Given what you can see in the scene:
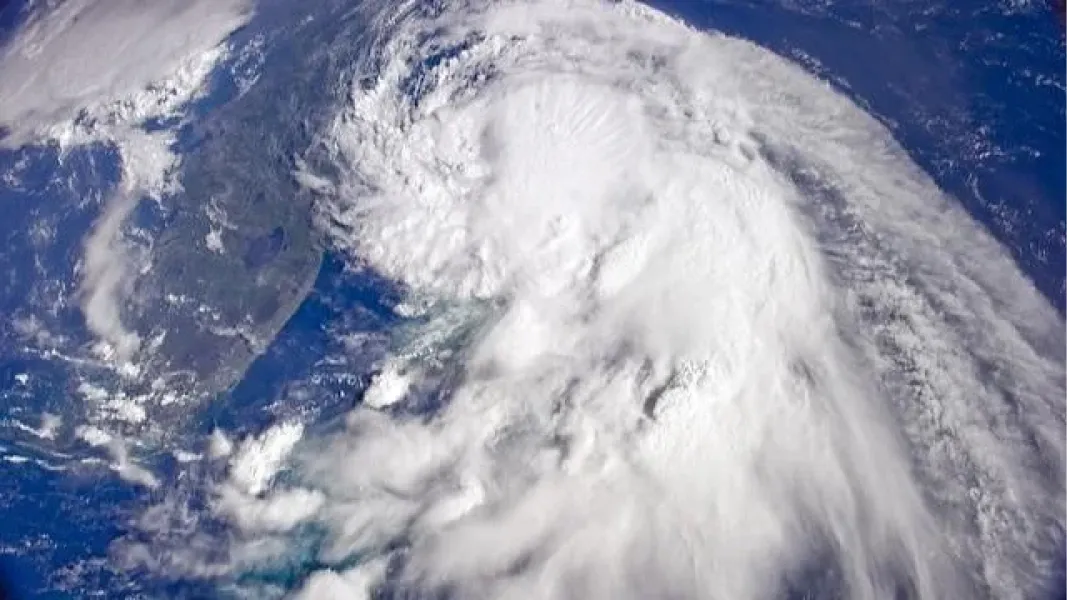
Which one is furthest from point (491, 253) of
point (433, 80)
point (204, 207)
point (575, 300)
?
point (204, 207)

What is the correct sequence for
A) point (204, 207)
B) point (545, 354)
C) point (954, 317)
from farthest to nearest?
point (204, 207), point (545, 354), point (954, 317)

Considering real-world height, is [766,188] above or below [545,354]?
above

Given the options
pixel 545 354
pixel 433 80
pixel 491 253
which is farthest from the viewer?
pixel 433 80

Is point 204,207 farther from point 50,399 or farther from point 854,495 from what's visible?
point 854,495

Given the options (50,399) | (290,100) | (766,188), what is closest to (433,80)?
(290,100)

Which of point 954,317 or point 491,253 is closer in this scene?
point 954,317

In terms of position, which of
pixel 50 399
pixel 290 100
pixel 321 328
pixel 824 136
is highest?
pixel 824 136
